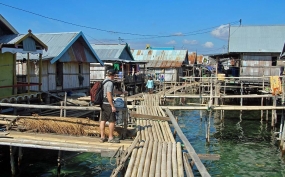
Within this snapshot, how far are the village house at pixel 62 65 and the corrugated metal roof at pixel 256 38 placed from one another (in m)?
12.7

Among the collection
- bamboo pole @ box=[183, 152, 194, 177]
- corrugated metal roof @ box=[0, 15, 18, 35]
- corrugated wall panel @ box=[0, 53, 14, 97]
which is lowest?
bamboo pole @ box=[183, 152, 194, 177]

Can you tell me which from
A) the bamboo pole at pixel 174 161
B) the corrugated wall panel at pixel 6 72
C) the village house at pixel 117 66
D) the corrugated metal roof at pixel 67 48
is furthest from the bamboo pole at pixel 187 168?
the village house at pixel 117 66

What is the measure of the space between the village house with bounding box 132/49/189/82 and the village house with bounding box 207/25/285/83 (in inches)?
327

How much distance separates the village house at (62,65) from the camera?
15.9 m

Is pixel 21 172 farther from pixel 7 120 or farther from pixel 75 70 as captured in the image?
pixel 75 70

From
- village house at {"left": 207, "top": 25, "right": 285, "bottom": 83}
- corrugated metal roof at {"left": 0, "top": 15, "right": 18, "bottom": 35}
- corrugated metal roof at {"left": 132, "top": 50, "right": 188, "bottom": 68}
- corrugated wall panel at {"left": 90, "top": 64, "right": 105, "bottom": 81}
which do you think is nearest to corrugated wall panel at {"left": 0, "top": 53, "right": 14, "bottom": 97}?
corrugated metal roof at {"left": 0, "top": 15, "right": 18, "bottom": 35}

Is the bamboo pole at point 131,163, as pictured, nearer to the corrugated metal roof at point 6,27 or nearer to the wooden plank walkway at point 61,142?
the wooden plank walkway at point 61,142

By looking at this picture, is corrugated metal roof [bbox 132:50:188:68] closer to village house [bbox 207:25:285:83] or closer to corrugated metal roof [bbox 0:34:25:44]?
village house [bbox 207:25:285:83]

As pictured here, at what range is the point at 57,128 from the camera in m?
8.53

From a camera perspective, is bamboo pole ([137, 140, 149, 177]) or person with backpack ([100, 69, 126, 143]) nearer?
bamboo pole ([137, 140, 149, 177])

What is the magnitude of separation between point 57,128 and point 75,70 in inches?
425

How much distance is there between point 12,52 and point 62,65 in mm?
5405

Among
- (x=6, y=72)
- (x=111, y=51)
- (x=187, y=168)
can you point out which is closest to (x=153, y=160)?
(x=187, y=168)

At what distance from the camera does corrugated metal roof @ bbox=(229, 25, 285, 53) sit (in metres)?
25.5
